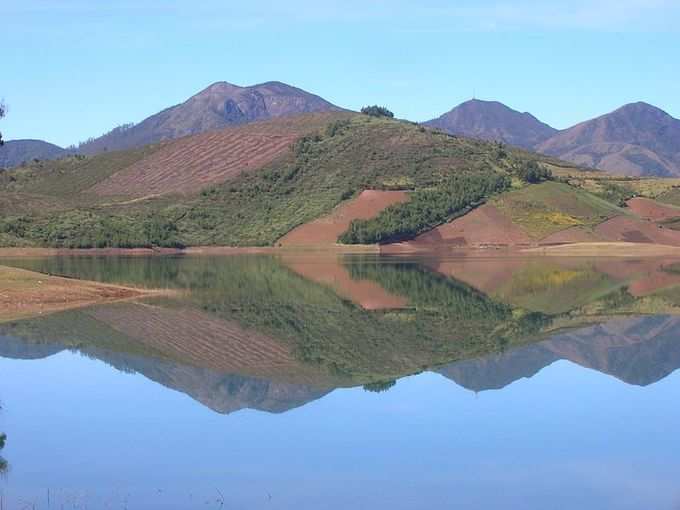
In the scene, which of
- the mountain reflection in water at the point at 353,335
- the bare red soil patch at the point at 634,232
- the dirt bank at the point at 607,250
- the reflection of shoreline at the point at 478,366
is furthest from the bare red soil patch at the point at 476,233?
the reflection of shoreline at the point at 478,366

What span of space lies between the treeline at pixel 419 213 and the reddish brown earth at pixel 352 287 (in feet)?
198

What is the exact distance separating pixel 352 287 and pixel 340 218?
108 metres

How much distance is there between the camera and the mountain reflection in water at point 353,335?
37.8 meters

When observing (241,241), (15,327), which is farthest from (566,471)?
(241,241)

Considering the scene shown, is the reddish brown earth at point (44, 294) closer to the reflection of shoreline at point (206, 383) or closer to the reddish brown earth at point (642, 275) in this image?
the reflection of shoreline at point (206, 383)

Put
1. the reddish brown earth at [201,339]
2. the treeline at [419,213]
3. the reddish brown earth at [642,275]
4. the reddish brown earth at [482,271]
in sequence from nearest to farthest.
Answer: the reddish brown earth at [201,339], the reddish brown earth at [642,275], the reddish brown earth at [482,271], the treeline at [419,213]

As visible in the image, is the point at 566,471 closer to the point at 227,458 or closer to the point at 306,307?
the point at 227,458

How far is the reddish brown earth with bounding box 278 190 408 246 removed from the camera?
185m

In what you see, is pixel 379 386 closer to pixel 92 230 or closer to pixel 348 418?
pixel 348 418

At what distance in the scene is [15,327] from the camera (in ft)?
168

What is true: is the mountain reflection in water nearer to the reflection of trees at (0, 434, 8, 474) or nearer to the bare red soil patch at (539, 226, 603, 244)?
the reflection of trees at (0, 434, 8, 474)

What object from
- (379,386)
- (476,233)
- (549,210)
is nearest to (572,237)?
(549,210)

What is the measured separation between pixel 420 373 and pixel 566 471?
1492cm

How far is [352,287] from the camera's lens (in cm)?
8331
